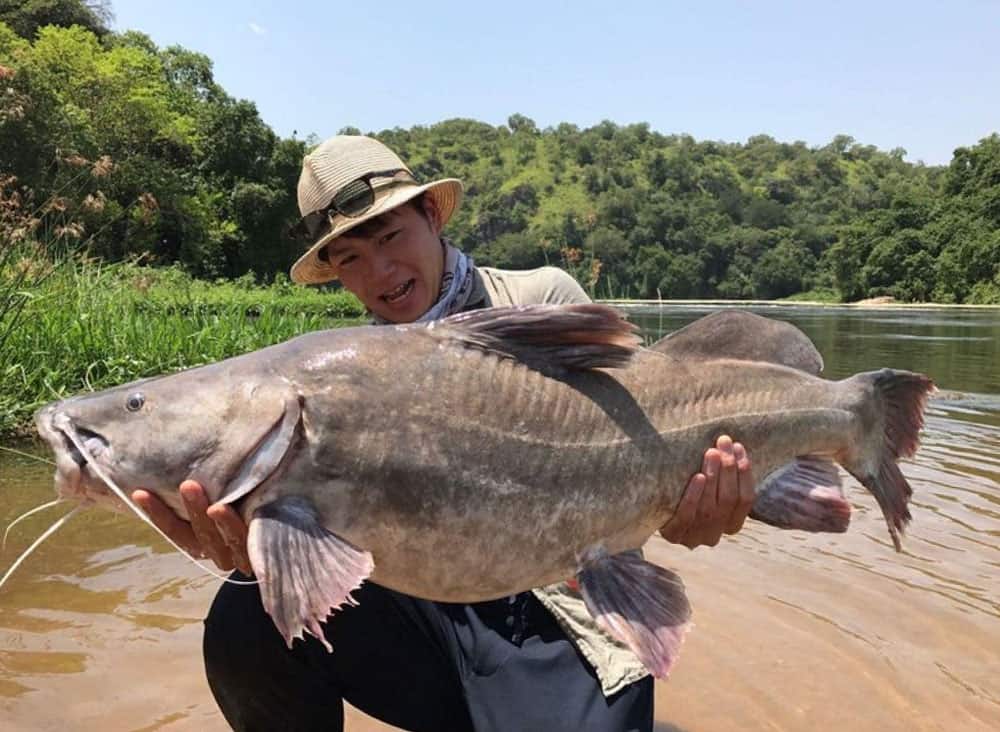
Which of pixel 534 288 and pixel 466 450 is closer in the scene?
pixel 466 450

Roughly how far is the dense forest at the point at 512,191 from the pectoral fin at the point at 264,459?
4.43m

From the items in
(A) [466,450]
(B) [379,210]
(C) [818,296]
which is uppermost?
(B) [379,210]

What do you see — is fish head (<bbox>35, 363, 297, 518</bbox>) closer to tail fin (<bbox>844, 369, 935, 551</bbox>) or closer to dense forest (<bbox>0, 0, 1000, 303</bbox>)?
tail fin (<bbox>844, 369, 935, 551</bbox>)

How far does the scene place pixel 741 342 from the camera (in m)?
2.47

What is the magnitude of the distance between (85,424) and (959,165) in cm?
8153

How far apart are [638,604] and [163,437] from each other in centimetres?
120

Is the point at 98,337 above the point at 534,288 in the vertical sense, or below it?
below

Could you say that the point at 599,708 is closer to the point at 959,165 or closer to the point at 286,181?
the point at 286,181

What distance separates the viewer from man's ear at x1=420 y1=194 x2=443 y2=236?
10.0 ft

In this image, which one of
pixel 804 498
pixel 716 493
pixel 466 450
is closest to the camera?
pixel 466 450

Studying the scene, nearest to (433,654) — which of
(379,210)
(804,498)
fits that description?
(804,498)

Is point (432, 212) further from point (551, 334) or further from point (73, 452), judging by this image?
point (73, 452)

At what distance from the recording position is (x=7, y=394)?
19.0ft

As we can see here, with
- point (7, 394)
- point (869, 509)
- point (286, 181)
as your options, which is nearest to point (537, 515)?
point (869, 509)
